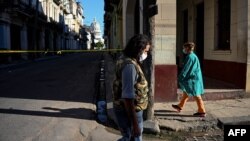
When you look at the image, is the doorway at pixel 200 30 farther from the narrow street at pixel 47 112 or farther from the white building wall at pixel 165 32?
the white building wall at pixel 165 32

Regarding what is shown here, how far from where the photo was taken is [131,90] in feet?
13.6

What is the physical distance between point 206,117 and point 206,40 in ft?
21.1

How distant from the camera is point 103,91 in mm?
13125

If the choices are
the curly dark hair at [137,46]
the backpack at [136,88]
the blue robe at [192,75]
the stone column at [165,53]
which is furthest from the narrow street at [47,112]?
the curly dark hair at [137,46]

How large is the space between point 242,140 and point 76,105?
19.7 ft

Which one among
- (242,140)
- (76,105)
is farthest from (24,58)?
(242,140)

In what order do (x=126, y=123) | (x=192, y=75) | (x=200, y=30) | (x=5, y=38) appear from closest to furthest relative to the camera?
(x=126, y=123) → (x=192, y=75) → (x=200, y=30) → (x=5, y=38)

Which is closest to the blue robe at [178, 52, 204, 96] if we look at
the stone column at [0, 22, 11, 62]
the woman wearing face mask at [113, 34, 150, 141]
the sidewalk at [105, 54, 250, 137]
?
the sidewalk at [105, 54, 250, 137]

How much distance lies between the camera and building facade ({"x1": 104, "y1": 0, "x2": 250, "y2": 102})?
803cm

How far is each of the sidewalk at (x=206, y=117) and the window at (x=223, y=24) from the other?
291 centimetres

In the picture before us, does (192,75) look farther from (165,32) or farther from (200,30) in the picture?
(200,30)

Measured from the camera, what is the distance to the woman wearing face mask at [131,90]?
13.7 ft

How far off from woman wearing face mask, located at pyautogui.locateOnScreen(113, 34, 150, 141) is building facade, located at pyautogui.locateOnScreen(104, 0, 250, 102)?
3237 millimetres

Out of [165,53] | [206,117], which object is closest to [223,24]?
[165,53]
